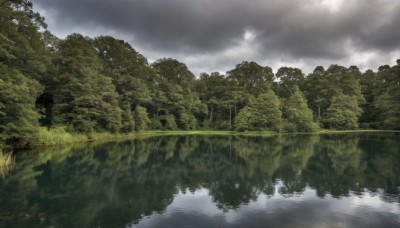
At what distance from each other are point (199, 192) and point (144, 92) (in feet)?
121

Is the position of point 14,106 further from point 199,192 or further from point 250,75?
point 250,75

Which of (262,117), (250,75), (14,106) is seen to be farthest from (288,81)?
(14,106)

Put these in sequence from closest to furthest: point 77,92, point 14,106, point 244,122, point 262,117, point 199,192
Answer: point 199,192, point 14,106, point 77,92, point 262,117, point 244,122

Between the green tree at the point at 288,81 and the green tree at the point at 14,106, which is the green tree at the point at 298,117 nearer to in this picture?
the green tree at the point at 288,81

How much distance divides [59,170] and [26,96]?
599cm

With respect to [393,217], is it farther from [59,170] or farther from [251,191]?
[59,170]

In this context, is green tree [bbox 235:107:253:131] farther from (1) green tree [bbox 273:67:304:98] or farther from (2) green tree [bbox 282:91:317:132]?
(1) green tree [bbox 273:67:304:98]

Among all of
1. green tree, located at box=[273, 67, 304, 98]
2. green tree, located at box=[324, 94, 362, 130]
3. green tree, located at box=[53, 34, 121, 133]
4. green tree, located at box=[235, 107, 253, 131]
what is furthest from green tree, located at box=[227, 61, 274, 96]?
green tree, located at box=[53, 34, 121, 133]

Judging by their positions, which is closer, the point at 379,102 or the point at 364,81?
the point at 379,102

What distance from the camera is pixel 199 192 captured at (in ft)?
39.5

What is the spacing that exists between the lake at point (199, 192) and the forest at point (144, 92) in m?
6.03

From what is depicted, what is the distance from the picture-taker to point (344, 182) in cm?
1389

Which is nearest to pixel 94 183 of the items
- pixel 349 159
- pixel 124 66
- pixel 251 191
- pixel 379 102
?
pixel 251 191

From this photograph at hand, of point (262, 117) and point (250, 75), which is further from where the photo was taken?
point (250, 75)
